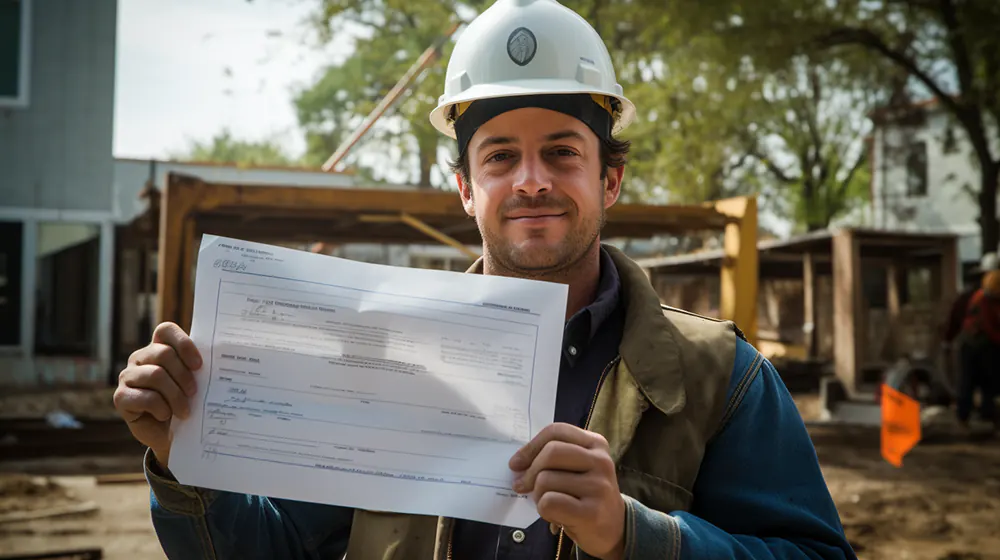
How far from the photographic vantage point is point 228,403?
157 cm

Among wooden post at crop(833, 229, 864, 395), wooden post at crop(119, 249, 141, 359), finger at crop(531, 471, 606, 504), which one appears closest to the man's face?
finger at crop(531, 471, 606, 504)

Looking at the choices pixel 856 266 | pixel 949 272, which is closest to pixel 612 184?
pixel 856 266

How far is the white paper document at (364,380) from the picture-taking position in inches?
60.5

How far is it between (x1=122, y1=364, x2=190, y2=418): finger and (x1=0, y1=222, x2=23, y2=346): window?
15943 mm

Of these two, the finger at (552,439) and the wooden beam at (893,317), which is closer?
the finger at (552,439)

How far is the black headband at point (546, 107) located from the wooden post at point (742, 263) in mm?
8031

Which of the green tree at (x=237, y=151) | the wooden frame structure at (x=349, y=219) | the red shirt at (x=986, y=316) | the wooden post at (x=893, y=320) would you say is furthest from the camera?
the green tree at (x=237, y=151)

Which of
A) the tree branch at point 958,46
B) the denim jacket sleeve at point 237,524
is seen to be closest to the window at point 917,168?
the tree branch at point 958,46

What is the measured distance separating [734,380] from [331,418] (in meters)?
0.79

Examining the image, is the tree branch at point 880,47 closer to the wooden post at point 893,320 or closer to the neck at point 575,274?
the wooden post at point 893,320

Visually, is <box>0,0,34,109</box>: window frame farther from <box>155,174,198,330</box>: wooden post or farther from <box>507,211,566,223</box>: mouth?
<box>507,211,566,223</box>: mouth

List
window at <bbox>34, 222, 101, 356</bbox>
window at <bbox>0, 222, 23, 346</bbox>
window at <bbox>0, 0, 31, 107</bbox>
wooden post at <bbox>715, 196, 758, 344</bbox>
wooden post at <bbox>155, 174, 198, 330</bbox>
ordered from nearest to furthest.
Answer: wooden post at <bbox>155, 174, 198, 330</bbox> → wooden post at <bbox>715, 196, 758, 344</bbox> → window at <bbox>0, 0, 31, 107</bbox> → window at <bbox>0, 222, 23, 346</bbox> → window at <bbox>34, 222, 101, 356</bbox>

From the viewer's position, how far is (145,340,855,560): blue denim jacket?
1.62 metres

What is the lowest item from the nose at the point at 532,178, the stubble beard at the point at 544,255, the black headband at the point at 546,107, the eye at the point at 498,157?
the stubble beard at the point at 544,255
